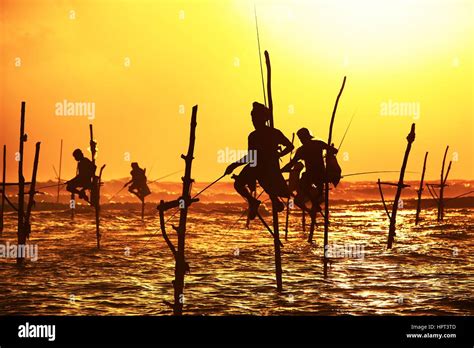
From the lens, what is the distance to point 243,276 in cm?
1512

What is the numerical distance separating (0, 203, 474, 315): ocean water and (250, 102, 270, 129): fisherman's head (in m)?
3.17

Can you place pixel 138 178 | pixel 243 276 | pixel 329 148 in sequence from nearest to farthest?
pixel 329 148, pixel 243 276, pixel 138 178

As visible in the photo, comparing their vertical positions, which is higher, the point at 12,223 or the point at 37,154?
the point at 37,154

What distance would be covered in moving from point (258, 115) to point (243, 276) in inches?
174

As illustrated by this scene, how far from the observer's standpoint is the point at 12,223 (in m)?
32.9

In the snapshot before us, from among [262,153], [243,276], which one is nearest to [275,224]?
[262,153]

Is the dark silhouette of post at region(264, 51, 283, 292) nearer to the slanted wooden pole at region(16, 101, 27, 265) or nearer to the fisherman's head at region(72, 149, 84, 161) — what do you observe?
the slanted wooden pole at region(16, 101, 27, 265)

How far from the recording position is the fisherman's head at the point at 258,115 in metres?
12.2

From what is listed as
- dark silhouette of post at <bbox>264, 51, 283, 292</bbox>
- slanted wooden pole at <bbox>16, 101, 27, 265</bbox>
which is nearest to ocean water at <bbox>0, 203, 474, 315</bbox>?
dark silhouette of post at <bbox>264, 51, 283, 292</bbox>

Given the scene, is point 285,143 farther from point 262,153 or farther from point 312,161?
point 312,161

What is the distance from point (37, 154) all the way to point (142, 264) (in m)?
3.87

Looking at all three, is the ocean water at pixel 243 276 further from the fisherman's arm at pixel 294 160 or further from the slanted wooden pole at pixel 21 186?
the fisherman's arm at pixel 294 160
